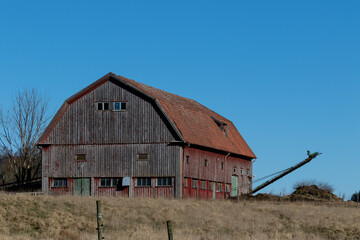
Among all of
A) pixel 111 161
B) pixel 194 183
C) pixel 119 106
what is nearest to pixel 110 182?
pixel 111 161

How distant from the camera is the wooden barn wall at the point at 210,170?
46156 mm

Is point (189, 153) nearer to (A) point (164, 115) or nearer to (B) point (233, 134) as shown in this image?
(A) point (164, 115)

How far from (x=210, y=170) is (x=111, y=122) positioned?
821 centimetres

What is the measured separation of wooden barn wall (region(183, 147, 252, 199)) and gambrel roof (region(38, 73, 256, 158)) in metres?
0.70

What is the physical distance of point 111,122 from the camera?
45.8m

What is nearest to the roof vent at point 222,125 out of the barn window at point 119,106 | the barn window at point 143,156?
the barn window at point 143,156

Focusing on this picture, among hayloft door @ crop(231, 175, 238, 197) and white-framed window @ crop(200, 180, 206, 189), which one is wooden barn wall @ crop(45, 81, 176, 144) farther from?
hayloft door @ crop(231, 175, 238, 197)

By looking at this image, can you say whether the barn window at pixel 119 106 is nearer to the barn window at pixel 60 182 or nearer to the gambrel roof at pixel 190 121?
the gambrel roof at pixel 190 121

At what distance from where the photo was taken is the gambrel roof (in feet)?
149

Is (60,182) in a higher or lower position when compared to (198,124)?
lower

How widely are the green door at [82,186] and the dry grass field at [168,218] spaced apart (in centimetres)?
396

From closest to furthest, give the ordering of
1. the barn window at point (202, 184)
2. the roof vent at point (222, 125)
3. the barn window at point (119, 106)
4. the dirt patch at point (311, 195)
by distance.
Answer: the barn window at point (119, 106), the barn window at point (202, 184), the dirt patch at point (311, 195), the roof vent at point (222, 125)

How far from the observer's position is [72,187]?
45906 millimetres

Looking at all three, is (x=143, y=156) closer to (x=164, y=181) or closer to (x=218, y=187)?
(x=164, y=181)
